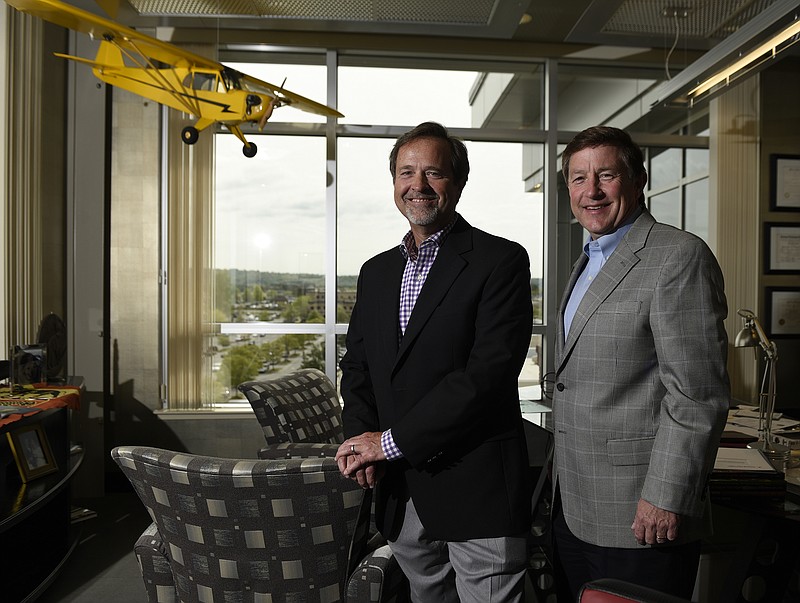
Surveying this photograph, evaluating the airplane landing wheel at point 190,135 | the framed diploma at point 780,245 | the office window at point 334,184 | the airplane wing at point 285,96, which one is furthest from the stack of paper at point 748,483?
the framed diploma at point 780,245

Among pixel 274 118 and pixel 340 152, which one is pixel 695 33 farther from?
pixel 274 118

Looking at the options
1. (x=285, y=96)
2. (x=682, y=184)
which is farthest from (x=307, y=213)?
(x=682, y=184)

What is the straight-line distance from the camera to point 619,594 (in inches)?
36.0

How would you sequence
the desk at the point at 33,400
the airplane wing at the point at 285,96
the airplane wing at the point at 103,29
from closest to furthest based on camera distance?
the airplane wing at the point at 103,29, the desk at the point at 33,400, the airplane wing at the point at 285,96

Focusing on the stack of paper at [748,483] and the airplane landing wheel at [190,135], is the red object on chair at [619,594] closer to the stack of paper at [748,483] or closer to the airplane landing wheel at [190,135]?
the stack of paper at [748,483]

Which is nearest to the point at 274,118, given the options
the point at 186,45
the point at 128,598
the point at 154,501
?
the point at 186,45

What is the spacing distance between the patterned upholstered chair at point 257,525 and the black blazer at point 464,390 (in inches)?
7.6

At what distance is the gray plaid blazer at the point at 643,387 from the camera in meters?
1.38

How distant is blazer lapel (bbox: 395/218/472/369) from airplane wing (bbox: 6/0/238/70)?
190cm

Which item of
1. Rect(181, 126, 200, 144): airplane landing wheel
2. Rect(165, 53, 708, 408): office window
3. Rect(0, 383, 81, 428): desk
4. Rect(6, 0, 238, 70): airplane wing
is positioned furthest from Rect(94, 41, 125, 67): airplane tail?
Rect(165, 53, 708, 408): office window

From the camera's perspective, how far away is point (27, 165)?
3953 mm

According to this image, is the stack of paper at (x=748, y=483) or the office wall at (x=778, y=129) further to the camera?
the office wall at (x=778, y=129)

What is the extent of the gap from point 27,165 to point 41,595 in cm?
247

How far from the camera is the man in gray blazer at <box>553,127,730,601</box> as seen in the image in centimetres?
139
